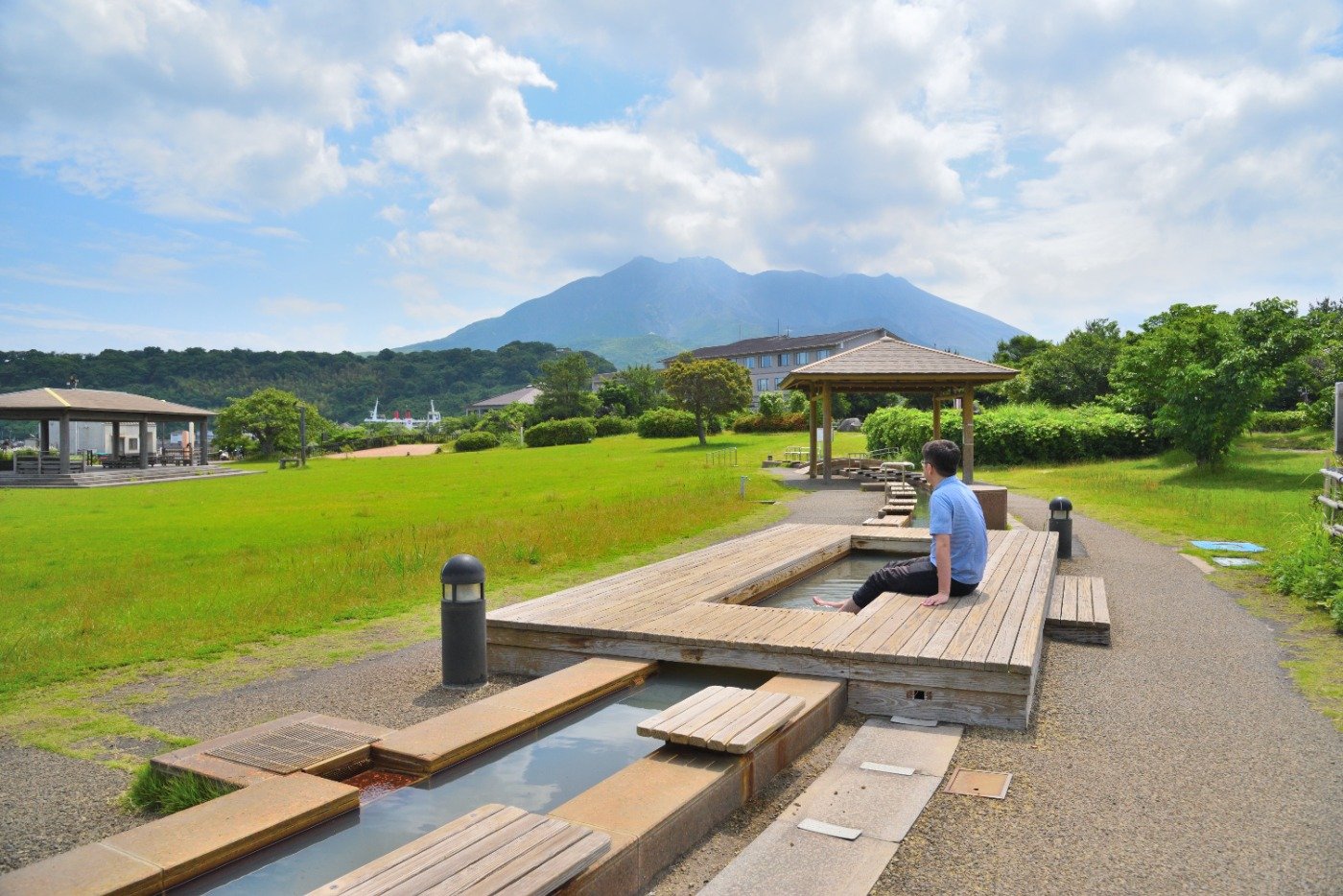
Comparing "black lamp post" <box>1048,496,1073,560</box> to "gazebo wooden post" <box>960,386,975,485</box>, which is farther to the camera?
"gazebo wooden post" <box>960,386,975,485</box>

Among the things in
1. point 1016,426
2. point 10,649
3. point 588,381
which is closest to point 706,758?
point 10,649

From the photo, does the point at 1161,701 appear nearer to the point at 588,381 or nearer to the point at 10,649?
the point at 10,649

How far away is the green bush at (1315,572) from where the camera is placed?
766cm

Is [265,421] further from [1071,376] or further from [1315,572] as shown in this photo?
[1315,572]

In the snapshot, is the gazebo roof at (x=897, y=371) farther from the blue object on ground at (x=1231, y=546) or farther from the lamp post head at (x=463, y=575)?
the lamp post head at (x=463, y=575)

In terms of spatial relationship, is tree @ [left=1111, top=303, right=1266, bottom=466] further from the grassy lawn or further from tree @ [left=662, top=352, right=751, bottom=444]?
tree @ [left=662, top=352, right=751, bottom=444]

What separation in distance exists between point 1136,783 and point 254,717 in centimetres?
487

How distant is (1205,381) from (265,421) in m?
50.7

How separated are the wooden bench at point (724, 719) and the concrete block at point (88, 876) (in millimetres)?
1992

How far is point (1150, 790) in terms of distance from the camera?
153 inches

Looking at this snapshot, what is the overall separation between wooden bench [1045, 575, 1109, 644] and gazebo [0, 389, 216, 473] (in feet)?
120

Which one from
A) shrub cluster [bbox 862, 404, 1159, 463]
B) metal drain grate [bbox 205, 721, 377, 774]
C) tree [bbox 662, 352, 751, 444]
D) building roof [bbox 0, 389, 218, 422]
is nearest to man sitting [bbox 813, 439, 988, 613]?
metal drain grate [bbox 205, 721, 377, 774]

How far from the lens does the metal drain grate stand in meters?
4.07

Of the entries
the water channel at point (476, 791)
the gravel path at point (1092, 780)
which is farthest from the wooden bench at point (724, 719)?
the water channel at point (476, 791)
